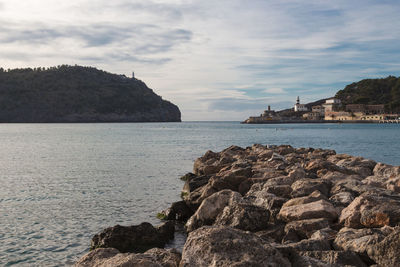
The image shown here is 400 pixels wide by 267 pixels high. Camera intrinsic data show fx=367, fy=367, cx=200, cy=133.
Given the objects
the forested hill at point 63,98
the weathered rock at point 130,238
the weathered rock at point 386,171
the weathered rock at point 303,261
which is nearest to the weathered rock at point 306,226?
the weathered rock at point 303,261

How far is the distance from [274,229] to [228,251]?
2968mm

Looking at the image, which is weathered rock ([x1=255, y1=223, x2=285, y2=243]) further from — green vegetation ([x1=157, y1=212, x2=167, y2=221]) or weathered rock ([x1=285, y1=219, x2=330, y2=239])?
green vegetation ([x1=157, y1=212, x2=167, y2=221])

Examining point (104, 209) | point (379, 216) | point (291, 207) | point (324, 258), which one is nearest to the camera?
point (324, 258)

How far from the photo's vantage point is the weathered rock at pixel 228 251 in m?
4.61

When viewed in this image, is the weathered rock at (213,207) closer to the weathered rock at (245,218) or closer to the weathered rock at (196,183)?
the weathered rock at (245,218)

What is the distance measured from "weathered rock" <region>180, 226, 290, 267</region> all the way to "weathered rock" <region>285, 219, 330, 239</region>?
2.49 metres

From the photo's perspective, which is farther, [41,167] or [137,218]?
[41,167]

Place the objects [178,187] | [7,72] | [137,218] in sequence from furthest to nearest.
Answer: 1. [7,72]
2. [178,187]
3. [137,218]

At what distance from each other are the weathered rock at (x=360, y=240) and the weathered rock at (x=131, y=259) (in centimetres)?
275

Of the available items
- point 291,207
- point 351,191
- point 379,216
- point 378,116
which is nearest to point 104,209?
point 291,207

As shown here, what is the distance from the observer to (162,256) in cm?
554

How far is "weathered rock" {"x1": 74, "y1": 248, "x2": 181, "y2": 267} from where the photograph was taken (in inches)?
191

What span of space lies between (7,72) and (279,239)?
209 m

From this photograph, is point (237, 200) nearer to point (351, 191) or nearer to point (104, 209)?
point (351, 191)
